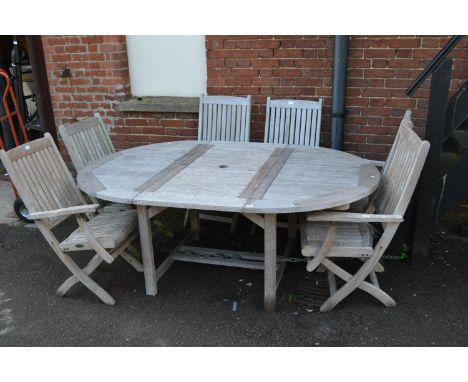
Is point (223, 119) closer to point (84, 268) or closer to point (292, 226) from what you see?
point (292, 226)

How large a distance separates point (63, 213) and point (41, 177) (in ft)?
1.29

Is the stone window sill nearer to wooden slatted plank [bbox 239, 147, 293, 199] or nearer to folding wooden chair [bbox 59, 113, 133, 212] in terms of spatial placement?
folding wooden chair [bbox 59, 113, 133, 212]

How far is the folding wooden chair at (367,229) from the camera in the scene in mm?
2561

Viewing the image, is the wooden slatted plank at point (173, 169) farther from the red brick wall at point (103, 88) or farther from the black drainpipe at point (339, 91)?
the black drainpipe at point (339, 91)

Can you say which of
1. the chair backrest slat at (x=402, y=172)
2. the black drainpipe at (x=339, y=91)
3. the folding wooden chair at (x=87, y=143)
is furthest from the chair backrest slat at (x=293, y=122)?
the folding wooden chair at (x=87, y=143)

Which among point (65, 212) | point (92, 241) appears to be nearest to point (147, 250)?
point (92, 241)

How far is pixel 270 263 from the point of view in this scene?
9.20 feet

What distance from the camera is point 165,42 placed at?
14.8 ft

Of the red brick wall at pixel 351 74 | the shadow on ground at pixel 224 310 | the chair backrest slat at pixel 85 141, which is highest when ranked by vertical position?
the red brick wall at pixel 351 74

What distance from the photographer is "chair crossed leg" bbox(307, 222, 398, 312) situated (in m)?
2.65

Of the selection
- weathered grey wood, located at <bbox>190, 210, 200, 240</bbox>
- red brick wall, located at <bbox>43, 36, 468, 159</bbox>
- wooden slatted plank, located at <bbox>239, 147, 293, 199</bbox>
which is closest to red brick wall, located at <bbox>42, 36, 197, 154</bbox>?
red brick wall, located at <bbox>43, 36, 468, 159</bbox>

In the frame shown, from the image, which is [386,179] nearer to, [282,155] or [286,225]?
[282,155]

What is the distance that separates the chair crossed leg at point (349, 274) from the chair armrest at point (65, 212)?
4.37 feet

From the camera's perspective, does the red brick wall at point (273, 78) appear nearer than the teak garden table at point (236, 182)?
No
